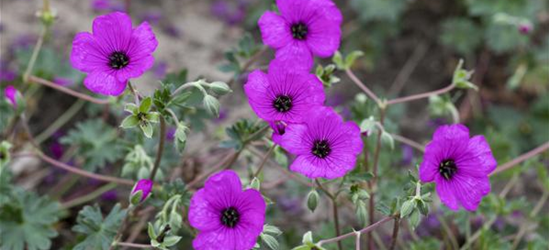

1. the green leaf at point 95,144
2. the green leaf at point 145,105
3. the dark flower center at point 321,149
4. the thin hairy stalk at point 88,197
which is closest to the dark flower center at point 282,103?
the dark flower center at point 321,149

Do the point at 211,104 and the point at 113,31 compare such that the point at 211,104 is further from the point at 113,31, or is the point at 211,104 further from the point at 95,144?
the point at 95,144

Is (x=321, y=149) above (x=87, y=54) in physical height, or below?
below

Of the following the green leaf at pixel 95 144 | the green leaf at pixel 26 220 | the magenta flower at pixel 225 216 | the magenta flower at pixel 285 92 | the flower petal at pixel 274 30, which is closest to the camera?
the magenta flower at pixel 225 216

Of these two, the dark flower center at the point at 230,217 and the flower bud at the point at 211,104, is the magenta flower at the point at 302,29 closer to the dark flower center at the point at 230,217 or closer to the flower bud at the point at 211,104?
the flower bud at the point at 211,104

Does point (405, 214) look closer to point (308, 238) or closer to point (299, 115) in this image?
point (308, 238)

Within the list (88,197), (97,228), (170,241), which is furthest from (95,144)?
(170,241)

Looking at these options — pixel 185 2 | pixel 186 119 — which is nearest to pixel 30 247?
pixel 186 119
